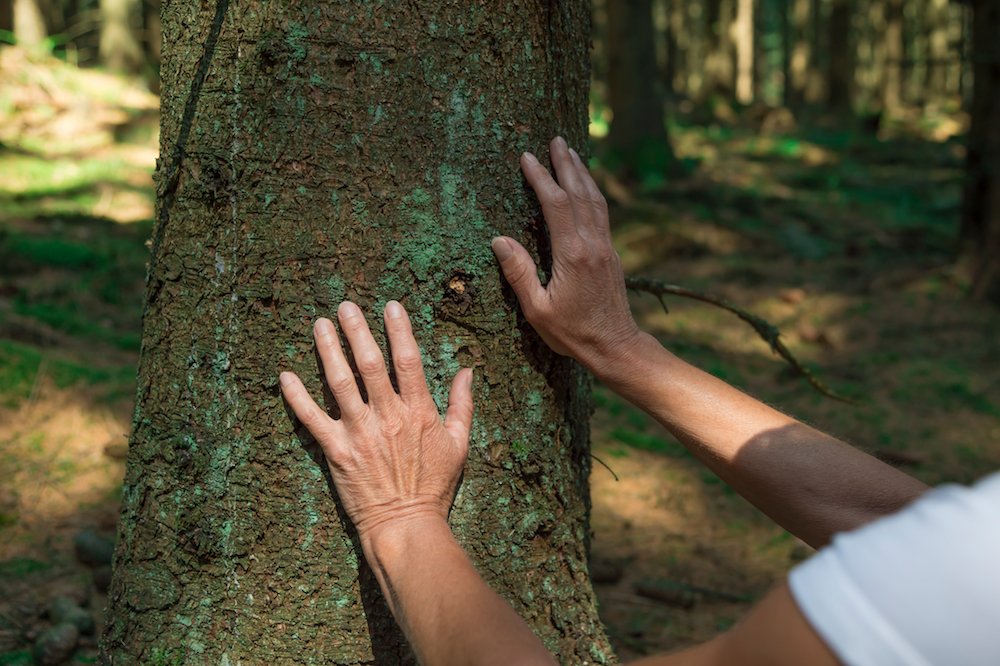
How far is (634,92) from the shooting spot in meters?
11.2

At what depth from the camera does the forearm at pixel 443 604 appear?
58.9 inches

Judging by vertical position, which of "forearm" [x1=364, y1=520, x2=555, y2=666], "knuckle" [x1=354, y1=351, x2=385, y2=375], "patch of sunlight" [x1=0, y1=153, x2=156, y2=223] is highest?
"knuckle" [x1=354, y1=351, x2=385, y2=375]

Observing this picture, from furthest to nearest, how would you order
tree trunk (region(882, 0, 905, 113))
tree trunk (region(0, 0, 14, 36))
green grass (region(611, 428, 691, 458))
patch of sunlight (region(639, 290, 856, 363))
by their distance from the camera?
tree trunk (region(882, 0, 905, 113)) < tree trunk (region(0, 0, 14, 36)) < patch of sunlight (region(639, 290, 856, 363)) < green grass (region(611, 428, 691, 458))

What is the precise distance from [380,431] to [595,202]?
709 millimetres

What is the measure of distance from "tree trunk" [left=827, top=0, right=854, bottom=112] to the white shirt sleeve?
20658mm

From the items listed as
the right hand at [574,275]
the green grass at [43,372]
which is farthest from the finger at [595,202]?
the green grass at [43,372]

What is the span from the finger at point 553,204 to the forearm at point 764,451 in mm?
297

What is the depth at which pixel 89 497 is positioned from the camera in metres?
3.74

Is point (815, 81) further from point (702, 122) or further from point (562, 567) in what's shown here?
point (562, 567)

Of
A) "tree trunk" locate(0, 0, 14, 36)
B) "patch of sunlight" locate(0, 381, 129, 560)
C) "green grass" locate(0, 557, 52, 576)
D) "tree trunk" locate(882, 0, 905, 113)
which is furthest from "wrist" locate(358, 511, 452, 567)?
"tree trunk" locate(882, 0, 905, 113)

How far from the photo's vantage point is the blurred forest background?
12.3ft

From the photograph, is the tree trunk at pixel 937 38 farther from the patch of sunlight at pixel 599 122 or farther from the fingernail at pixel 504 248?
the fingernail at pixel 504 248

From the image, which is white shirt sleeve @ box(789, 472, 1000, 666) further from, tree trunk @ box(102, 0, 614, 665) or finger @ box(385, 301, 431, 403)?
tree trunk @ box(102, 0, 614, 665)

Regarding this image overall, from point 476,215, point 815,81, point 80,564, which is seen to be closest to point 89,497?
point 80,564
